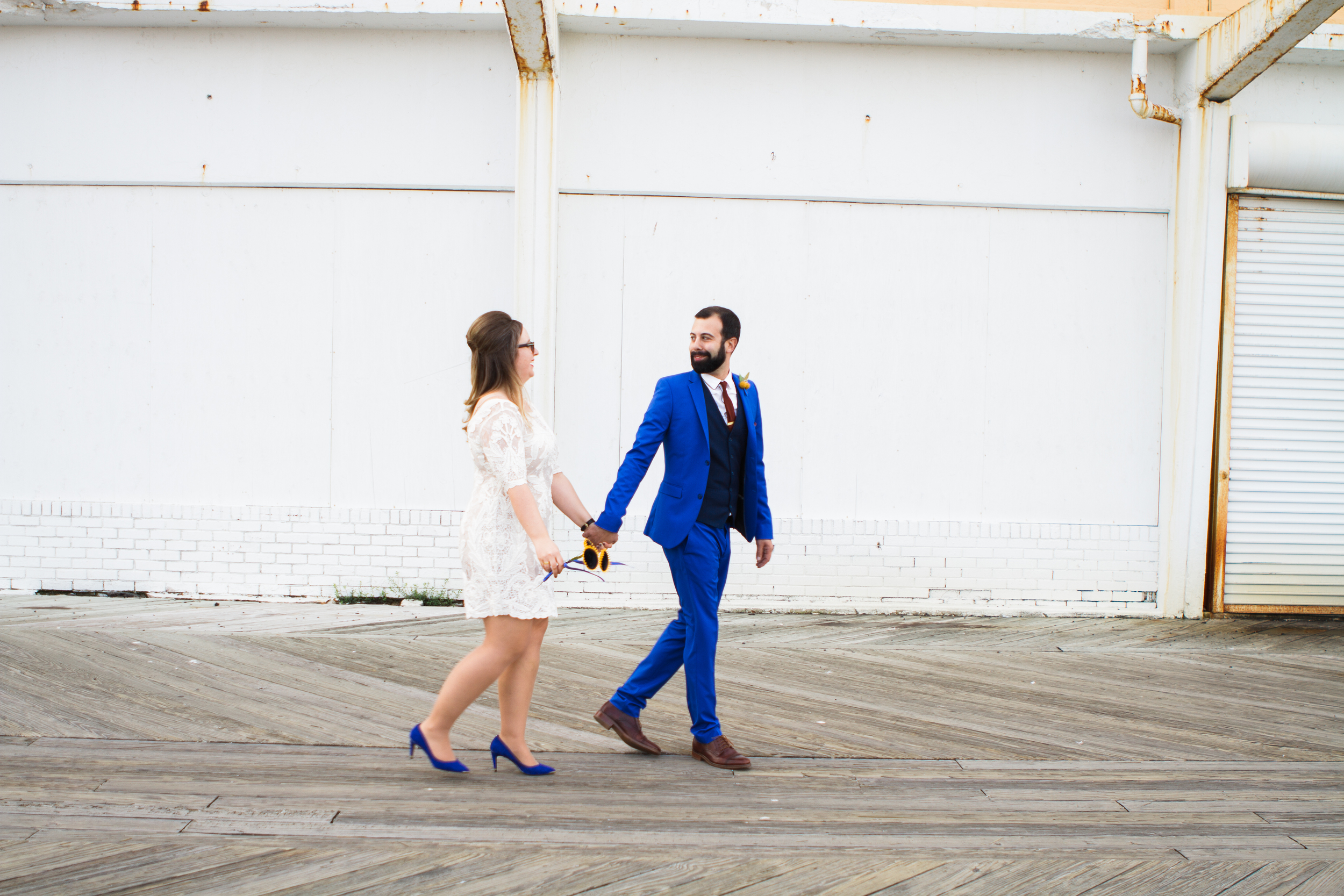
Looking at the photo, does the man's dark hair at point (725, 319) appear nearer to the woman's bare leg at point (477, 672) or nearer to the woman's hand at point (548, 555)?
the woman's hand at point (548, 555)

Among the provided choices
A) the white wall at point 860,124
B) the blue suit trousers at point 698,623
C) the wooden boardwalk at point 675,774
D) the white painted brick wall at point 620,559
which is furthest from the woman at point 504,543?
the white wall at point 860,124

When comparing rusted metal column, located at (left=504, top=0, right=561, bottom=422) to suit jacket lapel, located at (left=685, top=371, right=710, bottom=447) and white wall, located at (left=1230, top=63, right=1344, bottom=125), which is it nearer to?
suit jacket lapel, located at (left=685, top=371, right=710, bottom=447)

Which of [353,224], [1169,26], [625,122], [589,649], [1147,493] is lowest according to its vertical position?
[589,649]

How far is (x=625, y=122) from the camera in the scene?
7.23 m

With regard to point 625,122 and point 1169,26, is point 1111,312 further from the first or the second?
point 625,122

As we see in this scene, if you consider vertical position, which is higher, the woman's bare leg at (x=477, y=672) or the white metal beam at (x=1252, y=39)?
the white metal beam at (x=1252, y=39)

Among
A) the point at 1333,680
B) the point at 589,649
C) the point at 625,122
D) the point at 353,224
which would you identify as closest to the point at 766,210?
the point at 625,122

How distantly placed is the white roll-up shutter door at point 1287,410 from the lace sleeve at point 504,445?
6329mm

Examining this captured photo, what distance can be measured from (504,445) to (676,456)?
731 millimetres

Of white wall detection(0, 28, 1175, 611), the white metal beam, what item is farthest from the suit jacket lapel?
the white metal beam

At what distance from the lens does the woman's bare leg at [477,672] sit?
134 inches

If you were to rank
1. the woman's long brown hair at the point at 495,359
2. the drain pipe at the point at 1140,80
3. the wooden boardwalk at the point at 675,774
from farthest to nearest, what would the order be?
the drain pipe at the point at 1140,80
the woman's long brown hair at the point at 495,359
the wooden boardwalk at the point at 675,774

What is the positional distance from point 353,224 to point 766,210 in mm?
3150

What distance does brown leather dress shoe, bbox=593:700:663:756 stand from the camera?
149 inches
